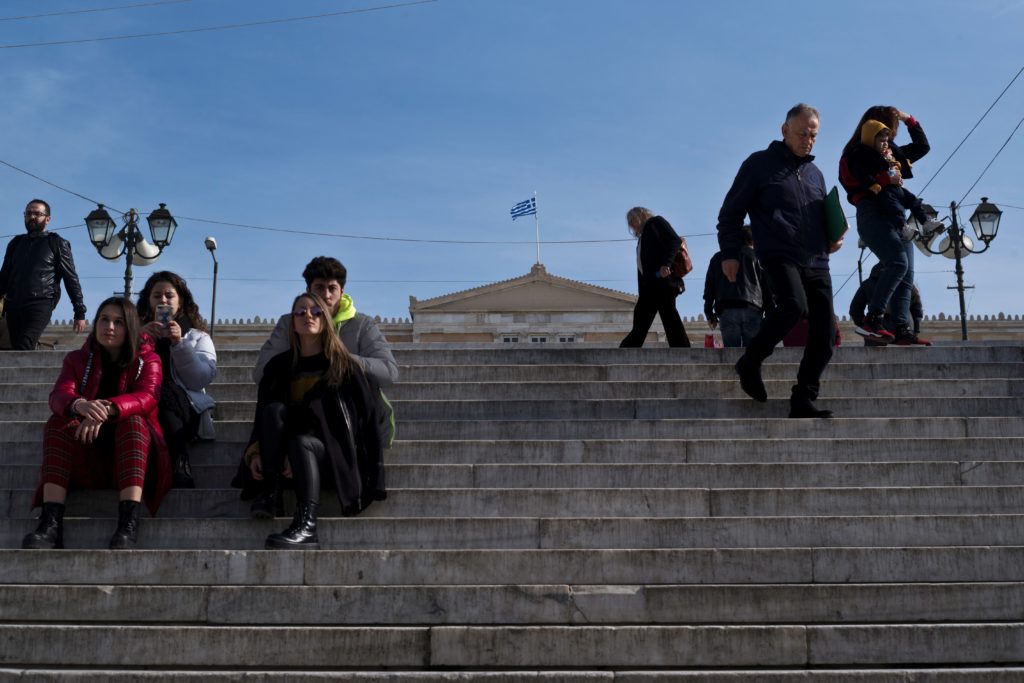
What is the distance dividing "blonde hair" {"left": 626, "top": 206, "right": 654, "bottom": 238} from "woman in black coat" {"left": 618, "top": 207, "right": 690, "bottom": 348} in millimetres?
92

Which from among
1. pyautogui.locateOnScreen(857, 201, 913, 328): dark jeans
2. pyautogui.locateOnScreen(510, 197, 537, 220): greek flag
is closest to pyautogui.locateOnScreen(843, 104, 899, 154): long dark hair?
pyautogui.locateOnScreen(857, 201, 913, 328): dark jeans

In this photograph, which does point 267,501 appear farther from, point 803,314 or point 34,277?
point 34,277

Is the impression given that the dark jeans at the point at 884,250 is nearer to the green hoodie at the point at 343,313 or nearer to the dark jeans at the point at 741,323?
the dark jeans at the point at 741,323

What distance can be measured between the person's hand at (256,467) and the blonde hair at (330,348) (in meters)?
0.51

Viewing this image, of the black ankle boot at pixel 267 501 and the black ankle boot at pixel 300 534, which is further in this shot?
the black ankle boot at pixel 267 501

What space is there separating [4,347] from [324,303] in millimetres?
5721

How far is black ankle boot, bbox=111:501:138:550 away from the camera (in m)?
4.85

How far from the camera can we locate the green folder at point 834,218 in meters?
6.72

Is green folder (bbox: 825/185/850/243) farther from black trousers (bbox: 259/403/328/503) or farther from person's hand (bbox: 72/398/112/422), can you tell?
person's hand (bbox: 72/398/112/422)

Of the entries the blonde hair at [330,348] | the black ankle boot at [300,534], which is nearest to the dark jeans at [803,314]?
the blonde hair at [330,348]

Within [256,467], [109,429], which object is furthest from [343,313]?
[109,429]

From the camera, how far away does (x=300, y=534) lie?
187 inches

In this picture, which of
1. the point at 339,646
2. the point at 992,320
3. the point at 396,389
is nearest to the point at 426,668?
the point at 339,646

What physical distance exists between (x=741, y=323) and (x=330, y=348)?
495 cm
